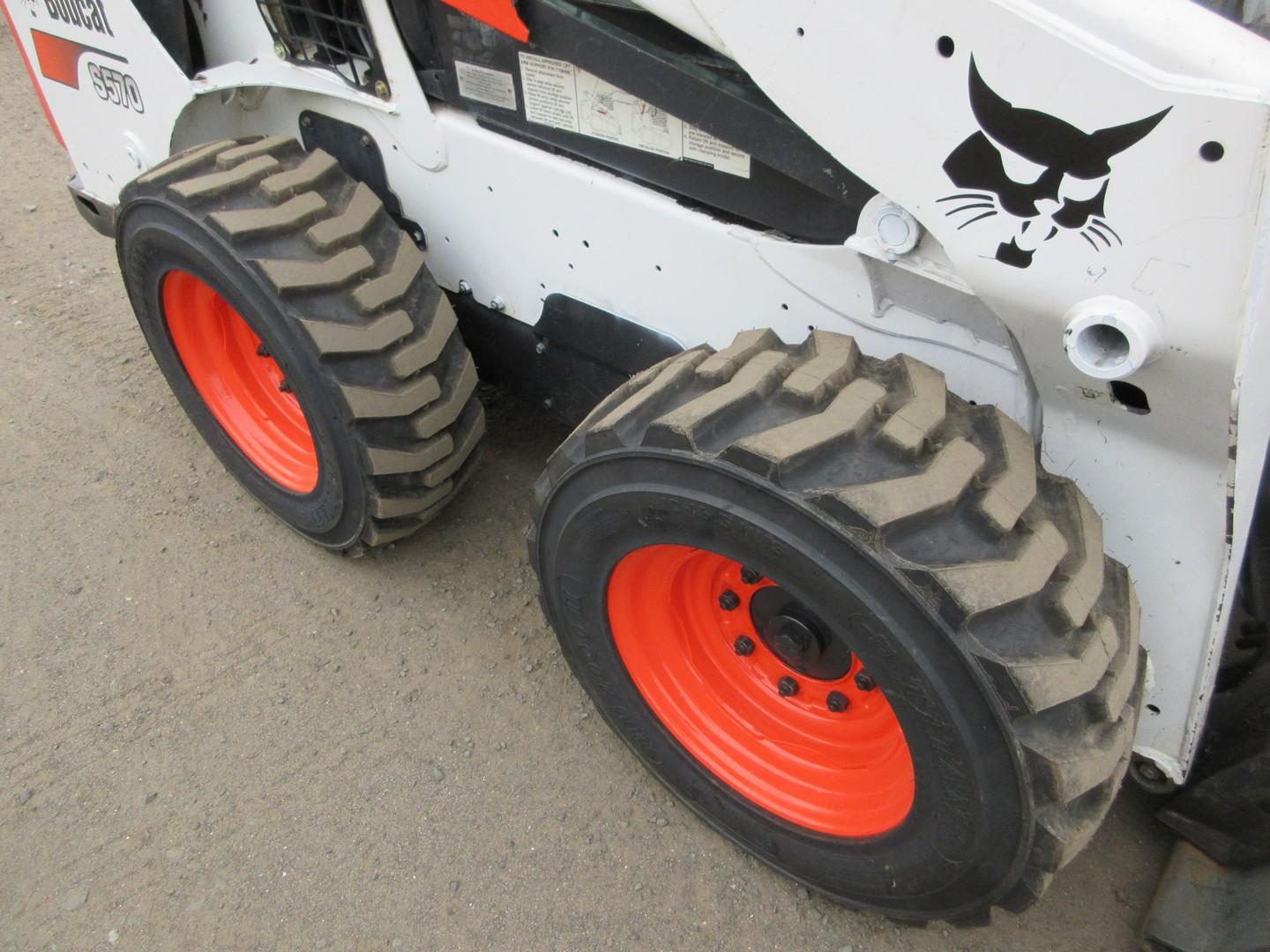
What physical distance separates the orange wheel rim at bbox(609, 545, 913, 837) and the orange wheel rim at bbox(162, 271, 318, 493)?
1067 mm

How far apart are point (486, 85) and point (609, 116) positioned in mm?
288

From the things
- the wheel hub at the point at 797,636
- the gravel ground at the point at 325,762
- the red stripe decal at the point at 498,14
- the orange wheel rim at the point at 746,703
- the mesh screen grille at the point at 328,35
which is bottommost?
the gravel ground at the point at 325,762

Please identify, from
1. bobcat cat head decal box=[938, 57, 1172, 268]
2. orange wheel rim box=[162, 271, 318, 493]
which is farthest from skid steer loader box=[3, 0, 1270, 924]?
orange wheel rim box=[162, 271, 318, 493]

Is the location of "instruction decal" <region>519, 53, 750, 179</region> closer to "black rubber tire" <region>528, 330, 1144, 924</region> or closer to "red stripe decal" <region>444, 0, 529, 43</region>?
"red stripe decal" <region>444, 0, 529, 43</region>

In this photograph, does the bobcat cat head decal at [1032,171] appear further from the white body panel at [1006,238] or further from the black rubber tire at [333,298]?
the black rubber tire at [333,298]

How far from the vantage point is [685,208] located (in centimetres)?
172

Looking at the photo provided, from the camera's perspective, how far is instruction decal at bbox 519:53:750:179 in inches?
64.8

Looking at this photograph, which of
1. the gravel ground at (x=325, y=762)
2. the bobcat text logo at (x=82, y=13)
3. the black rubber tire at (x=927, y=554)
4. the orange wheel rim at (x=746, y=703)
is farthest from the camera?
the bobcat text logo at (x=82, y=13)

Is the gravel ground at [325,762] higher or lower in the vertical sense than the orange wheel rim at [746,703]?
lower

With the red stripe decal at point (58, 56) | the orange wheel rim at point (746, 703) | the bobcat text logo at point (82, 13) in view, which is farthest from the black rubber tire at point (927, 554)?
the red stripe decal at point (58, 56)

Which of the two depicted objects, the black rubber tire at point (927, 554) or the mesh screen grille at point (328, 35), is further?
the mesh screen grille at point (328, 35)

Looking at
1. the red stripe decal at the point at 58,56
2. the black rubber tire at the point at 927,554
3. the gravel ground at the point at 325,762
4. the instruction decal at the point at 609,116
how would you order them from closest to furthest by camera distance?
the black rubber tire at the point at 927,554 < the instruction decal at the point at 609,116 < the gravel ground at the point at 325,762 < the red stripe decal at the point at 58,56

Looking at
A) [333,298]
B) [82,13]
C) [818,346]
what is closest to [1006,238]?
[818,346]

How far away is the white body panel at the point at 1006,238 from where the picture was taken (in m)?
1.13
